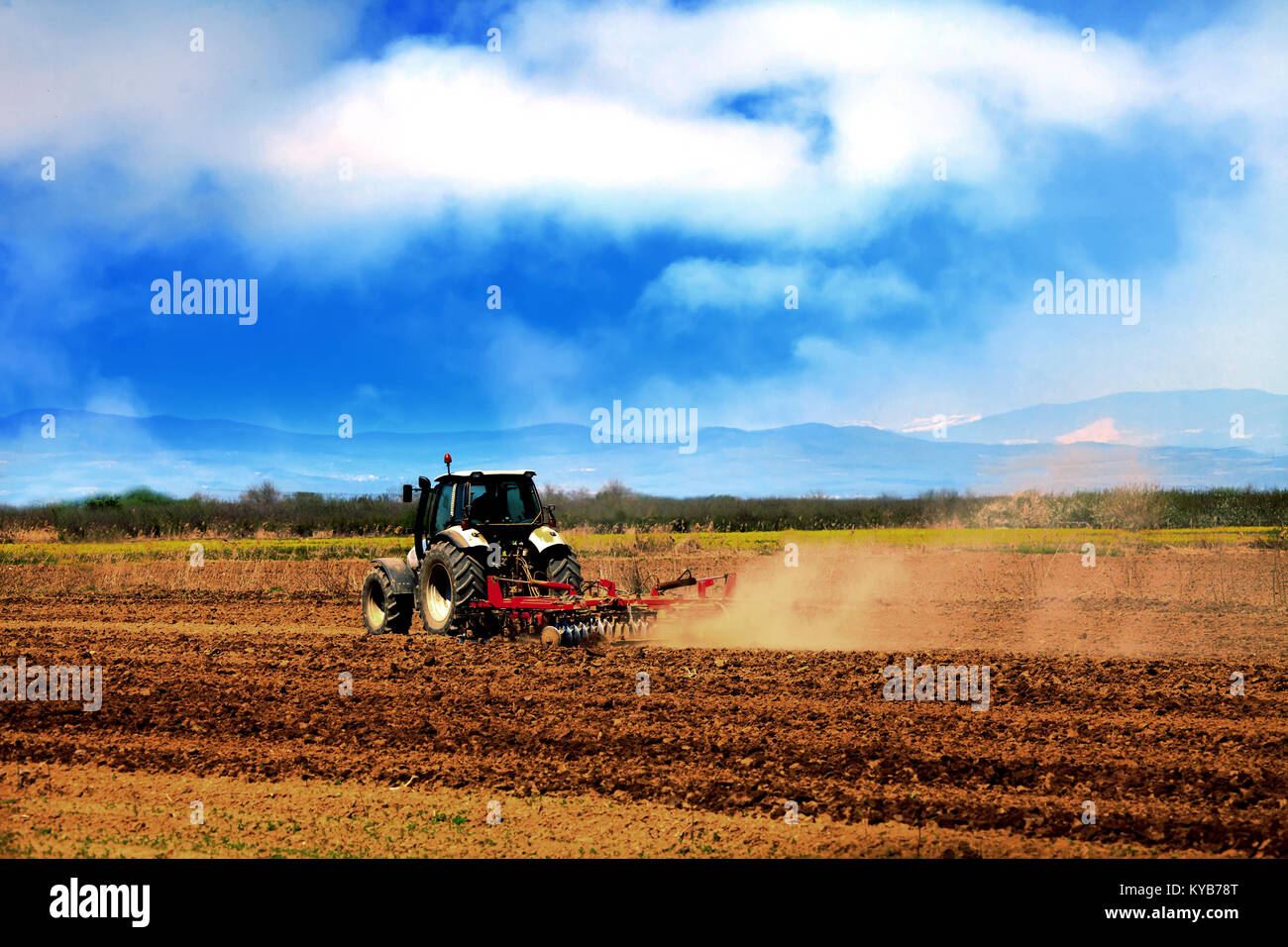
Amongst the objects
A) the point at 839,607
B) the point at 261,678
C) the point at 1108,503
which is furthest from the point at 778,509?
the point at 261,678

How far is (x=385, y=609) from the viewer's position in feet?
49.8

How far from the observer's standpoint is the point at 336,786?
7988 mm

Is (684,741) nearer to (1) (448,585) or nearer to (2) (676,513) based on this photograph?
(1) (448,585)

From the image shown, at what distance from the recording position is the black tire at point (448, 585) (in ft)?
44.8

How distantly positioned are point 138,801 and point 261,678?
14.3 feet

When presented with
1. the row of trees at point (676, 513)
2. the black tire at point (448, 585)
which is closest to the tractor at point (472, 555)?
the black tire at point (448, 585)

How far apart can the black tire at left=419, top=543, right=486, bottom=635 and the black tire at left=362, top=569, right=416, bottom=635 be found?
Answer: 0.43 m

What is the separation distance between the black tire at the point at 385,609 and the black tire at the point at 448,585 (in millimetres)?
433

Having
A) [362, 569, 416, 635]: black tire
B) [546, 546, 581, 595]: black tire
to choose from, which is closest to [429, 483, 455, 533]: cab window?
[362, 569, 416, 635]: black tire

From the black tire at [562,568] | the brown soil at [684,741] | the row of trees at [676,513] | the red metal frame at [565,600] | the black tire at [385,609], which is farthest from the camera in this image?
the row of trees at [676,513]

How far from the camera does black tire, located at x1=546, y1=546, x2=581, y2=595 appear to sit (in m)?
13.9

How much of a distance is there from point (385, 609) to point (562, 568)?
9.54ft

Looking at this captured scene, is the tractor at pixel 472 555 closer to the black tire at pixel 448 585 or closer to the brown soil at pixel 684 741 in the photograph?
the black tire at pixel 448 585
